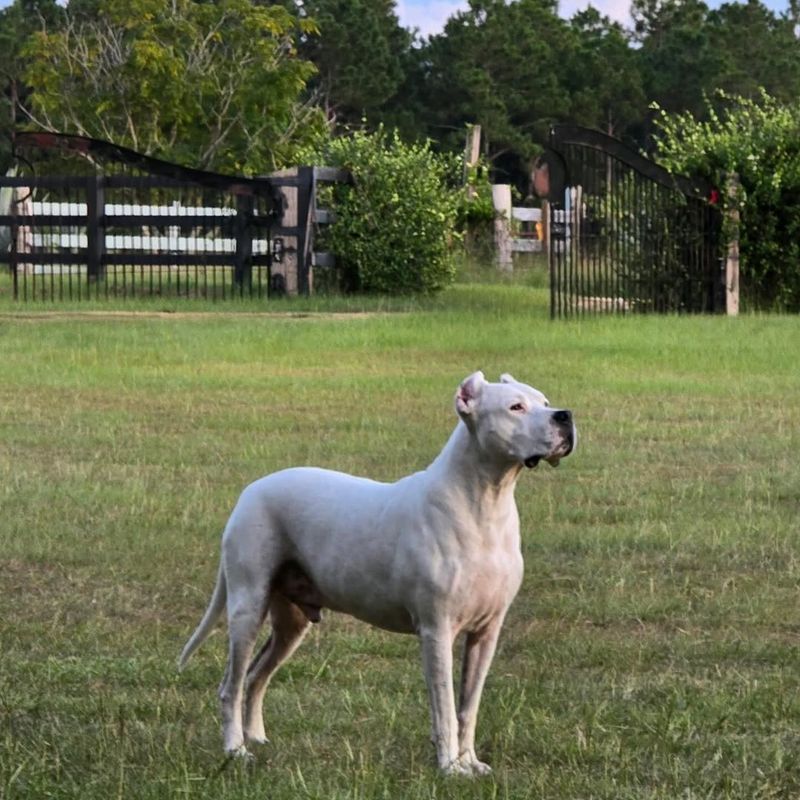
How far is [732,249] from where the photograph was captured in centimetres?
2383

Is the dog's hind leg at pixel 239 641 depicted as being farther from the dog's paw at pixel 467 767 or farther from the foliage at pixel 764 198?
the foliage at pixel 764 198

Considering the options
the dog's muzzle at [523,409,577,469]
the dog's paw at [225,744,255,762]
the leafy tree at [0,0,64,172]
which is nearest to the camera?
the dog's muzzle at [523,409,577,469]

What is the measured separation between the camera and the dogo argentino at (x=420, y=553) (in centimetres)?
494

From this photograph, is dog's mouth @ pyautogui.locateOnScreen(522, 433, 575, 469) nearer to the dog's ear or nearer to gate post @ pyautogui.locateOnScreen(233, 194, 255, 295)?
the dog's ear

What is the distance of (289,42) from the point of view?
169ft

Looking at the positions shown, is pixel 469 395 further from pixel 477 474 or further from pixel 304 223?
pixel 304 223

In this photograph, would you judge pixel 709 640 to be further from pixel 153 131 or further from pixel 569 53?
pixel 569 53

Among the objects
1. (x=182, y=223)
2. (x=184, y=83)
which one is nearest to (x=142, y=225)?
(x=182, y=223)

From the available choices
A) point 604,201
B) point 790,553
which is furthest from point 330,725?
point 604,201

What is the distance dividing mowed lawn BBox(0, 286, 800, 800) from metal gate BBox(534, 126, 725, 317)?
22.8 ft

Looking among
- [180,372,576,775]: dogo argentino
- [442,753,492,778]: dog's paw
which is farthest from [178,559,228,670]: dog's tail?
[442,753,492,778]: dog's paw

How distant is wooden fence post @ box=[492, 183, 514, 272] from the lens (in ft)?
105

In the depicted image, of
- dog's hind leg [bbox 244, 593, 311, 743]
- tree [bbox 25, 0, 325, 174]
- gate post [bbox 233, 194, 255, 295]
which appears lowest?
dog's hind leg [bbox 244, 593, 311, 743]

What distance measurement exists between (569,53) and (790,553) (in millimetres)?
75760
